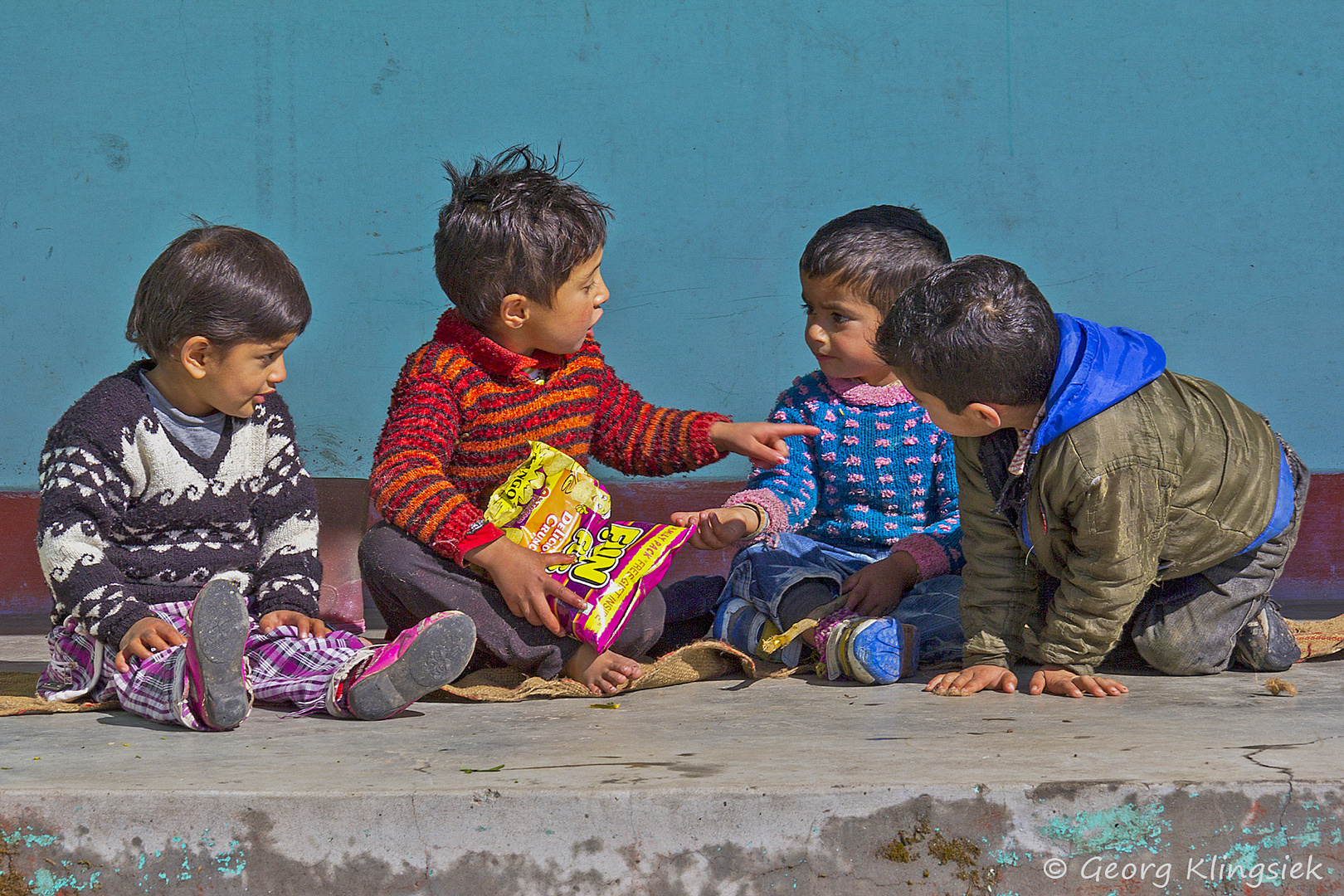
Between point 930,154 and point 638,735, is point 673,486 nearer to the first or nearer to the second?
point 930,154

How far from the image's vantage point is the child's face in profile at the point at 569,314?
2604 millimetres

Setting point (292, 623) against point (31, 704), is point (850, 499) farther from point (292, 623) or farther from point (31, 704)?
point (31, 704)

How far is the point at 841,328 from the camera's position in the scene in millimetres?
2734

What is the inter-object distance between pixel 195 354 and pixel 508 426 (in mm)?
657

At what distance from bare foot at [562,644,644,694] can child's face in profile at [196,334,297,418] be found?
0.84 metres

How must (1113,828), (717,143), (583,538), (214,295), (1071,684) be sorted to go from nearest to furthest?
(1113,828) < (1071,684) < (214,295) < (583,538) < (717,143)

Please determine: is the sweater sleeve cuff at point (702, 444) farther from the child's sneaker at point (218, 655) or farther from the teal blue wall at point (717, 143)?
the child's sneaker at point (218, 655)

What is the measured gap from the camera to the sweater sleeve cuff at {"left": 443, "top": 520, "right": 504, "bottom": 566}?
7.75 feet

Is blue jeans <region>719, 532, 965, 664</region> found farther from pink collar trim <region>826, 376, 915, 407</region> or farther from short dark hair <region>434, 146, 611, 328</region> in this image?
short dark hair <region>434, 146, 611, 328</region>

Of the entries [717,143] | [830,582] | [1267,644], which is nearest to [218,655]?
[830,582]

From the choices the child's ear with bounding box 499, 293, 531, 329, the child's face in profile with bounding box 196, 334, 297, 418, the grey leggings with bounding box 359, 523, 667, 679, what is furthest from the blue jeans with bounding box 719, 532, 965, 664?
the child's face in profile with bounding box 196, 334, 297, 418

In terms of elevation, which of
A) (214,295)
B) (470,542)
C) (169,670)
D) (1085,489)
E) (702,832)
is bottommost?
(702,832)

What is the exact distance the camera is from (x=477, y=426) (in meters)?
2.58

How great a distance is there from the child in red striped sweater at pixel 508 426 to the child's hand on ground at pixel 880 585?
34cm
